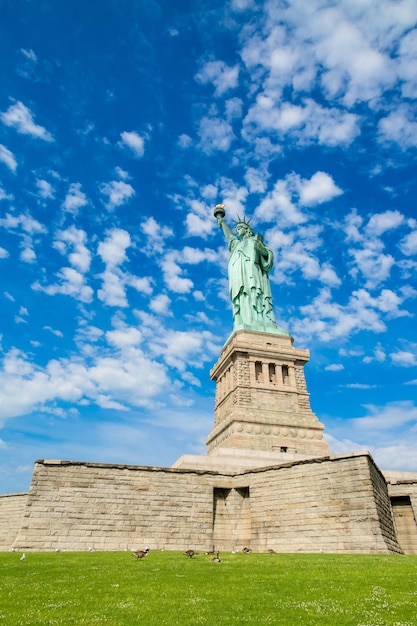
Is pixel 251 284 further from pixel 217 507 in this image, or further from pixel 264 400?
pixel 217 507

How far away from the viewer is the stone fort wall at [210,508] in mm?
15062

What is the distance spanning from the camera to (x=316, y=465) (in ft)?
53.9

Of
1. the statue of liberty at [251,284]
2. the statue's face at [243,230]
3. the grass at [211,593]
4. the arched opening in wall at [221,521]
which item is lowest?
the grass at [211,593]

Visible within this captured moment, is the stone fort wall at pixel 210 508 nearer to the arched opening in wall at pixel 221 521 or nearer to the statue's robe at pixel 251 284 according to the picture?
the arched opening in wall at pixel 221 521

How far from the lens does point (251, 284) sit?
3712 centimetres

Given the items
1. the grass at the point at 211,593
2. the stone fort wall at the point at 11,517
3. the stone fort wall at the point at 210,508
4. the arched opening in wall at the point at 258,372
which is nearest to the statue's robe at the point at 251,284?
the arched opening in wall at the point at 258,372

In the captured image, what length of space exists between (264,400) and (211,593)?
23058mm

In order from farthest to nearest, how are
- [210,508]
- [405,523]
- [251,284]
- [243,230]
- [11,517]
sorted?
1. [243,230]
2. [251,284]
3. [11,517]
4. [405,523]
5. [210,508]

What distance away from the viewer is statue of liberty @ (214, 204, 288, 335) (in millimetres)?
35844

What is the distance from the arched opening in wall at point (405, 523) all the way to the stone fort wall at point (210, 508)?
1295 mm

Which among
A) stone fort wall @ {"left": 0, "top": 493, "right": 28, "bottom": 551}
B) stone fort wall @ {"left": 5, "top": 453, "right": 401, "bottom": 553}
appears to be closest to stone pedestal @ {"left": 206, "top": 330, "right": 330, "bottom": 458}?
stone fort wall @ {"left": 5, "top": 453, "right": 401, "bottom": 553}

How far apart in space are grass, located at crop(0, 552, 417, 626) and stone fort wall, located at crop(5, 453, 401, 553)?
11.7 feet

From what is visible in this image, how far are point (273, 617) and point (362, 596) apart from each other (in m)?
2.11

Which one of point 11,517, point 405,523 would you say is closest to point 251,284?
point 405,523
